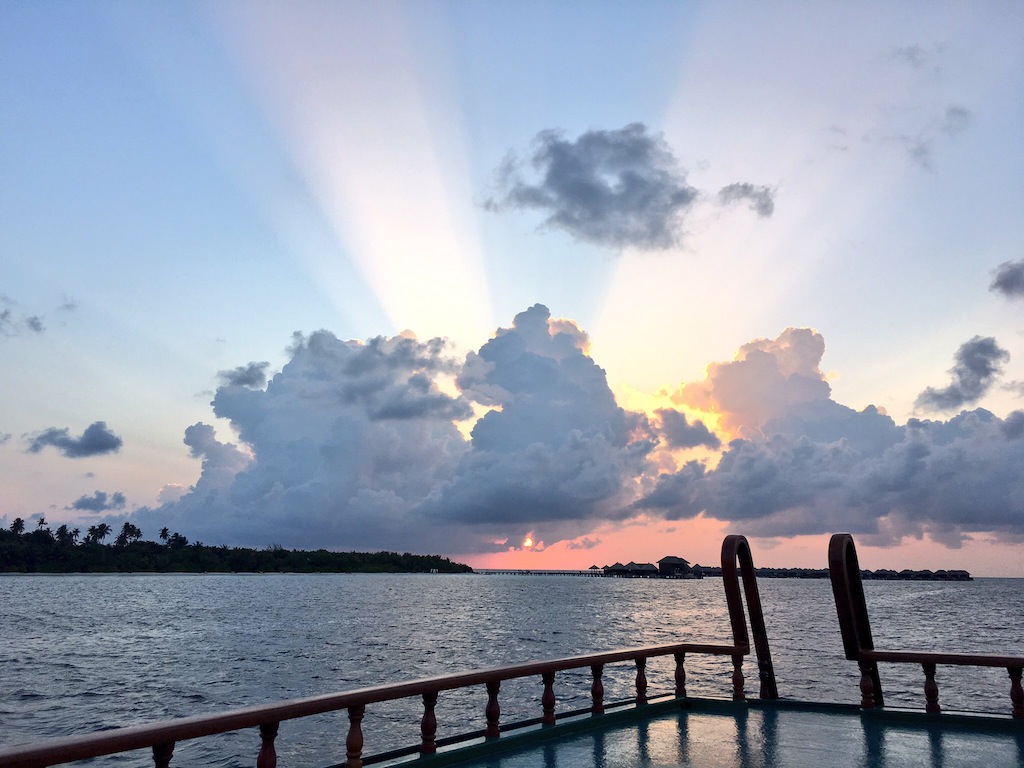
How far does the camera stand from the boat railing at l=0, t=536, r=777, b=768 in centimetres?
484

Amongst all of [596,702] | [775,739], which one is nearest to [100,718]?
[596,702]

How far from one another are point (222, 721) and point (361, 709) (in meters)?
1.68

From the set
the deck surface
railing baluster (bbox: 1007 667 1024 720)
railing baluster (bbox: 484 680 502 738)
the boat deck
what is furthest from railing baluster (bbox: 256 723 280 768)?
railing baluster (bbox: 1007 667 1024 720)

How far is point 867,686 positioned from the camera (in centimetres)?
1095

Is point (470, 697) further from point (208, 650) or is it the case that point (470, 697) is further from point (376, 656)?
point (208, 650)

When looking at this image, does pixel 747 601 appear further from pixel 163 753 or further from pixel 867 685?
pixel 163 753

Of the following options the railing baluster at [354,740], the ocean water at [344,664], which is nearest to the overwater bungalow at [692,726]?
the railing baluster at [354,740]

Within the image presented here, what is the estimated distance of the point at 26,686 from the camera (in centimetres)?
4075

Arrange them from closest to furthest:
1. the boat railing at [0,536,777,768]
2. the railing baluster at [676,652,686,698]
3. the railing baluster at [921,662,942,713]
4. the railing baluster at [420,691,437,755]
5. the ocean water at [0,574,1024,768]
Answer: the boat railing at [0,536,777,768] < the railing baluster at [420,691,437,755] < the railing baluster at [921,662,942,713] < the railing baluster at [676,652,686,698] < the ocean water at [0,574,1024,768]

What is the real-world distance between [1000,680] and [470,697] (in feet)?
98.6

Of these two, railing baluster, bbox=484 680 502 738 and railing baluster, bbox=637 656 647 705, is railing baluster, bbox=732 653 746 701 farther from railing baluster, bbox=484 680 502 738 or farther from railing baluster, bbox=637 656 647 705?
railing baluster, bbox=484 680 502 738

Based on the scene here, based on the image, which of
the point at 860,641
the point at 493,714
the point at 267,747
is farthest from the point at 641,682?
the point at 267,747

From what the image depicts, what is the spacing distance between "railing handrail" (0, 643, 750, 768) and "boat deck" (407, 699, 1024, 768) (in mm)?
759

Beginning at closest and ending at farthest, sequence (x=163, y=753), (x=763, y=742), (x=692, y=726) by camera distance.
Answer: (x=163, y=753), (x=763, y=742), (x=692, y=726)
